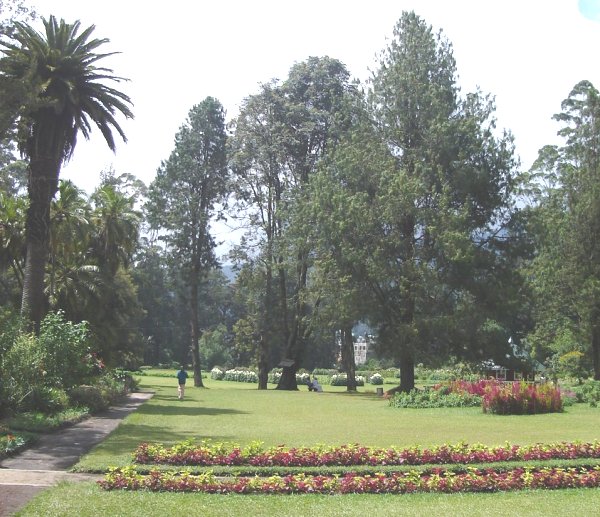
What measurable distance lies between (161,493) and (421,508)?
3.34 metres

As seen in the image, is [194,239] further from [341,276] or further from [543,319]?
[543,319]

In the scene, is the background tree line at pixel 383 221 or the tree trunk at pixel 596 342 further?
the tree trunk at pixel 596 342

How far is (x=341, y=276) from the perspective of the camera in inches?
1305

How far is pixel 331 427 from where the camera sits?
1705cm

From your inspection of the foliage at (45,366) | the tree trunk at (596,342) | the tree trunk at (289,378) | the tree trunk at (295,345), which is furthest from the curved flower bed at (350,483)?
the tree trunk at (289,378)

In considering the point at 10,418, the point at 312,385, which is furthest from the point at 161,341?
the point at 10,418

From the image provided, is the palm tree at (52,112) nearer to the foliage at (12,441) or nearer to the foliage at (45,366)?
the foliage at (45,366)

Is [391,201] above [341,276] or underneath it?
above

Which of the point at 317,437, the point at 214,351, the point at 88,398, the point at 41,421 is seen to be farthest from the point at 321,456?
the point at 214,351

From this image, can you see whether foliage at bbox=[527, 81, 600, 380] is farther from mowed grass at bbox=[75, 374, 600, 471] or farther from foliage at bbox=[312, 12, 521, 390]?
mowed grass at bbox=[75, 374, 600, 471]

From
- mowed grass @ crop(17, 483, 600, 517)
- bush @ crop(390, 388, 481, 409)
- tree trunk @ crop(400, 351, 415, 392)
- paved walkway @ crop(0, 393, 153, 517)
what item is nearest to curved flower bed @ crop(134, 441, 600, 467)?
paved walkway @ crop(0, 393, 153, 517)

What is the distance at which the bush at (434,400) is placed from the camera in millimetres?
24438

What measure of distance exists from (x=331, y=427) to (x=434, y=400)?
30.4 ft

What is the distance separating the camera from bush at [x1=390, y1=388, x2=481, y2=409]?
24.4 m
